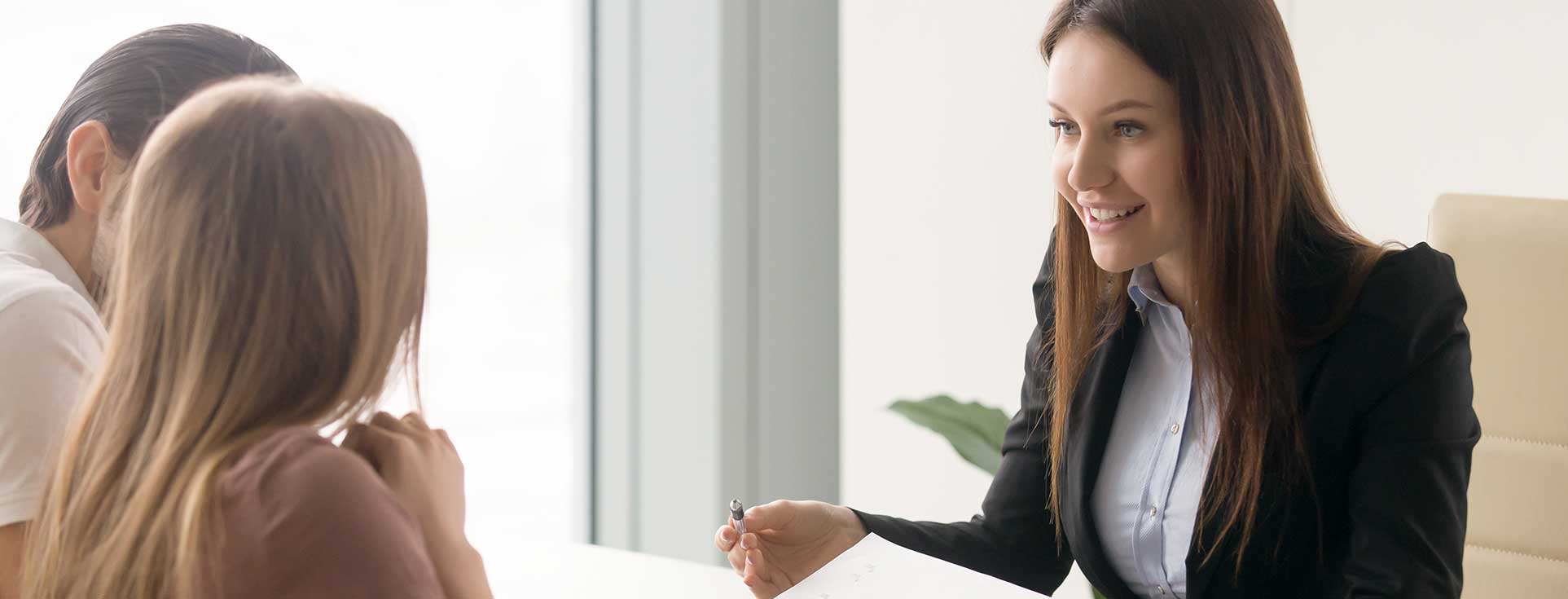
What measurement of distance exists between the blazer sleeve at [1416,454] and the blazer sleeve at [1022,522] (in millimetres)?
330

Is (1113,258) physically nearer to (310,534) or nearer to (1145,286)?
(1145,286)

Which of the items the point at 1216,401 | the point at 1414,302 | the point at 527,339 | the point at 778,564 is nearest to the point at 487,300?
the point at 527,339

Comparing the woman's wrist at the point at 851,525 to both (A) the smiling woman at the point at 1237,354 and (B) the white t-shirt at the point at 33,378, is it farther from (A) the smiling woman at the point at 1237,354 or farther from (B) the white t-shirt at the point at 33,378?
(B) the white t-shirt at the point at 33,378

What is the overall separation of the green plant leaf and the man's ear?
3.28 ft

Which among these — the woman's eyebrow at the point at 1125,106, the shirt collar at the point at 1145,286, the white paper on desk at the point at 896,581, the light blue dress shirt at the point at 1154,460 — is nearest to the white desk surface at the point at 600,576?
the white paper on desk at the point at 896,581

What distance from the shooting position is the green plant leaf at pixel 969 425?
1646 millimetres

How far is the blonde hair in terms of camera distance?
639mm

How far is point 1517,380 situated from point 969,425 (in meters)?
0.65

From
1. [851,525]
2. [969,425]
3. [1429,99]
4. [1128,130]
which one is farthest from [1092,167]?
[1429,99]

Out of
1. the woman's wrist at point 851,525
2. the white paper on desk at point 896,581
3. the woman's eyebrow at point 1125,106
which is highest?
the woman's eyebrow at point 1125,106

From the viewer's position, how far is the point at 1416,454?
99 cm

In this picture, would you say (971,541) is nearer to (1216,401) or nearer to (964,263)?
(1216,401)

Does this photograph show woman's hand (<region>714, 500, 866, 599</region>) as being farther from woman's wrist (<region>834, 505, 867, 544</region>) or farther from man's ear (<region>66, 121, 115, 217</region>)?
man's ear (<region>66, 121, 115, 217</region>)

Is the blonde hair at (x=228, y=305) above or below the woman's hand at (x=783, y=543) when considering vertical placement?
above
